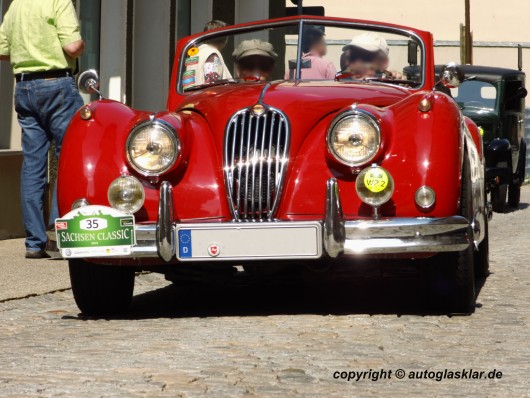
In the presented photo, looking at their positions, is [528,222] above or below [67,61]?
below

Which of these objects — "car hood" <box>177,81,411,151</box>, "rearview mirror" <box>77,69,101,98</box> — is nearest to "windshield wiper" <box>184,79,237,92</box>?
"car hood" <box>177,81,411,151</box>

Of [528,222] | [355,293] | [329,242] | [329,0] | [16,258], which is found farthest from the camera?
[329,0]

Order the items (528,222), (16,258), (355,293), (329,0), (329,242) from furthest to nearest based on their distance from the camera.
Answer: (329,0)
(528,222)
(16,258)
(355,293)
(329,242)

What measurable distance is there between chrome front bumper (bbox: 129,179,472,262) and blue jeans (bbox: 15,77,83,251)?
3696 millimetres

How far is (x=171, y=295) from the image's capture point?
8.44m

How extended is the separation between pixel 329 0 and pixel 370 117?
44.6m

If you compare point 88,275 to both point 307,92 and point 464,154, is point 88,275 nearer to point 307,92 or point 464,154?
point 307,92

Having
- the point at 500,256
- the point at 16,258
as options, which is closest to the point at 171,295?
the point at 16,258

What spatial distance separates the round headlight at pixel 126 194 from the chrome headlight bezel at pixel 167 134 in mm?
65

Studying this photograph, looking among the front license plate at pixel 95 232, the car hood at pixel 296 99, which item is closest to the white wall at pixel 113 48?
the car hood at pixel 296 99

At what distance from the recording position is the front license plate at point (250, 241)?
22.2 ft

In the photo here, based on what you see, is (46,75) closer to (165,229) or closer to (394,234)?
(165,229)

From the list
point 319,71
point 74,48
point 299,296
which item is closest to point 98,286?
point 299,296

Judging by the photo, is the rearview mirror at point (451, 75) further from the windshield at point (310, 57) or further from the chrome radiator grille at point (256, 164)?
the chrome radiator grille at point (256, 164)
